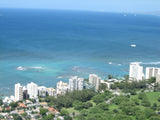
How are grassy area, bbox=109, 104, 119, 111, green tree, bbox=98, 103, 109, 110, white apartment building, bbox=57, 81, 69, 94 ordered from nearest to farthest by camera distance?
green tree, bbox=98, 103, 109, 110 → grassy area, bbox=109, 104, 119, 111 → white apartment building, bbox=57, 81, 69, 94

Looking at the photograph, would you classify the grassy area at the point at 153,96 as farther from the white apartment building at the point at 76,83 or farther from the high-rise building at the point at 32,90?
the high-rise building at the point at 32,90

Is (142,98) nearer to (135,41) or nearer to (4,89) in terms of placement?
(4,89)

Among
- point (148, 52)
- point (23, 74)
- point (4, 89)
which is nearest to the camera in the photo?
point (4, 89)

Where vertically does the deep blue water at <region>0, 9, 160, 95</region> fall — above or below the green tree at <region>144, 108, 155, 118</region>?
above

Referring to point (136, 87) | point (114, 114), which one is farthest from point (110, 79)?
point (114, 114)

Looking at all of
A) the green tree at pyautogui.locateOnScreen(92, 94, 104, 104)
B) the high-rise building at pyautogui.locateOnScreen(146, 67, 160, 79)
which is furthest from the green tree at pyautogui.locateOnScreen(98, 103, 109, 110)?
the high-rise building at pyautogui.locateOnScreen(146, 67, 160, 79)

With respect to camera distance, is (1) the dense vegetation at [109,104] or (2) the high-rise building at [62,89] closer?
(1) the dense vegetation at [109,104]

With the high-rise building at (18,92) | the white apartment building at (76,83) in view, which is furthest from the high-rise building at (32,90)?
the white apartment building at (76,83)

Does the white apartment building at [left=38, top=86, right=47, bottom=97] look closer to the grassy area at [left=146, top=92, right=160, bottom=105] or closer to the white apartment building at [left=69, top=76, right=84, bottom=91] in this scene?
the white apartment building at [left=69, top=76, right=84, bottom=91]
